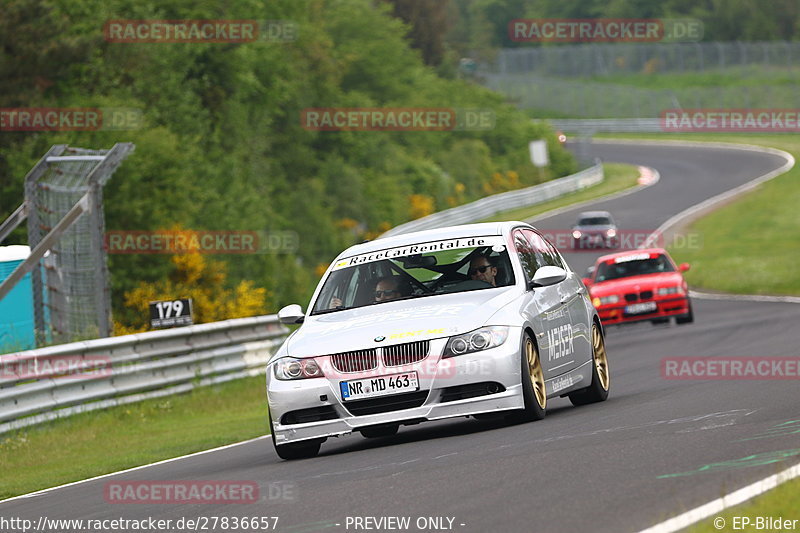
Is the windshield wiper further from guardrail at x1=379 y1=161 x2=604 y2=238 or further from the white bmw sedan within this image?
guardrail at x1=379 y1=161 x2=604 y2=238

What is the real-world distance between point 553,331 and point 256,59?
43.6 meters

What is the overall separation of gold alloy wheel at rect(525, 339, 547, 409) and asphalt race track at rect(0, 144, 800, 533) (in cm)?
24

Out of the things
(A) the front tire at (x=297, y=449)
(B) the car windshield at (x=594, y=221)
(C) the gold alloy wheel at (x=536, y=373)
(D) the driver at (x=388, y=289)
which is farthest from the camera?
(B) the car windshield at (x=594, y=221)

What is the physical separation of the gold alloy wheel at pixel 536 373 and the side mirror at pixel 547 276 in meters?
0.65

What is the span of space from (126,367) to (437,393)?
8.52 meters

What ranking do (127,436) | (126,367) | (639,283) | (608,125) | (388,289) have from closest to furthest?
(388,289), (127,436), (126,367), (639,283), (608,125)

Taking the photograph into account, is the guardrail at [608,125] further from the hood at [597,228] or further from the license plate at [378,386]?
the license plate at [378,386]

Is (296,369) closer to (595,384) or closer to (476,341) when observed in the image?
(476,341)

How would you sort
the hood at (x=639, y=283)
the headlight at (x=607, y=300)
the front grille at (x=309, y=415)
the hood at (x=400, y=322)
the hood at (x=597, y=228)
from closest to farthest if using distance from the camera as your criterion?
the hood at (x=400, y=322) → the front grille at (x=309, y=415) → the hood at (x=639, y=283) → the headlight at (x=607, y=300) → the hood at (x=597, y=228)
